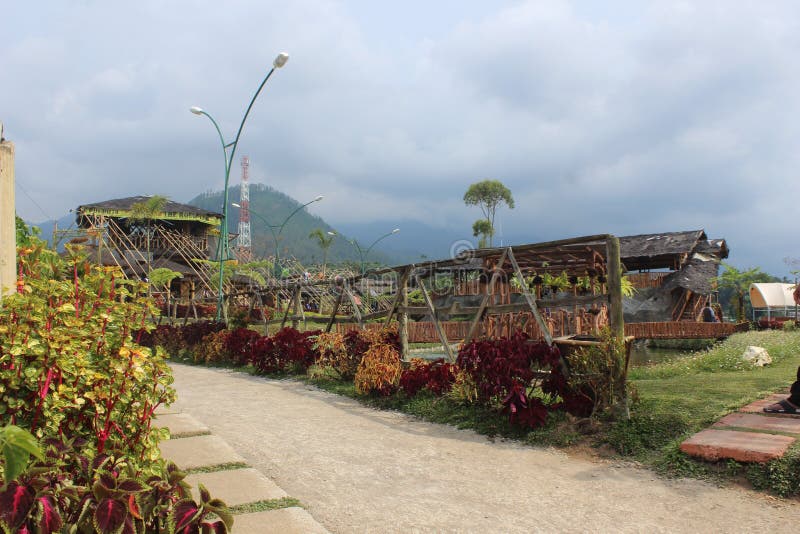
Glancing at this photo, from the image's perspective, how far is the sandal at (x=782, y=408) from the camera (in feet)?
17.8

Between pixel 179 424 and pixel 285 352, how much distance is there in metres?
6.74

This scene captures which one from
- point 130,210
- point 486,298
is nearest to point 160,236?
point 130,210

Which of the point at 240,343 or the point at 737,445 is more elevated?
the point at 240,343

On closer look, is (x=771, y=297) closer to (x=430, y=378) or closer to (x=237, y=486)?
(x=430, y=378)

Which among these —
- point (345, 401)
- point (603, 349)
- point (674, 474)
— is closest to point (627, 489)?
point (674, 474)

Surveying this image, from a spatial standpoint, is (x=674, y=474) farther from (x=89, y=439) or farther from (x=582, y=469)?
(x=89, y=439)

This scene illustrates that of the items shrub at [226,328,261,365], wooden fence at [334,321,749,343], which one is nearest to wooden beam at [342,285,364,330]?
shrub at [226,328,261,365]

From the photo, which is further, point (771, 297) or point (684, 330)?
point (771, 297)

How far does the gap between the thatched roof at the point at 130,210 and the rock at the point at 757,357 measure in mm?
40806

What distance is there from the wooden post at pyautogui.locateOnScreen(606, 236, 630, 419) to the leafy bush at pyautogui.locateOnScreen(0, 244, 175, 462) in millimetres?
4518

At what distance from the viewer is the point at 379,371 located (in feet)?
27.6

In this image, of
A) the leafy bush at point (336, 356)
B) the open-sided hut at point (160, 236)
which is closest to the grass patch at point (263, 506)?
the leafy bush at point (336, 356)

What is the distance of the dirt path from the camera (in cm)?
379

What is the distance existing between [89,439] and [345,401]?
6.01 m
